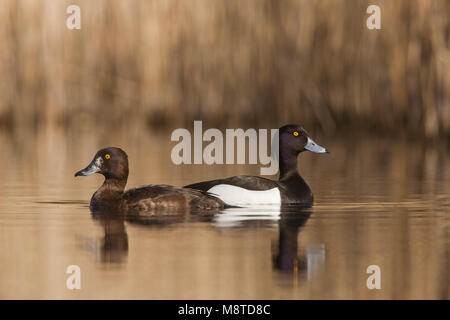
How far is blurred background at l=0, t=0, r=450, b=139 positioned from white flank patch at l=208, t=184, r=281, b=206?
5.60 metres

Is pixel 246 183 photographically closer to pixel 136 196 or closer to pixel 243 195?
pixel 243 195

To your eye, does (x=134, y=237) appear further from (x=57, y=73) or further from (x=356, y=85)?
(x=57, y=73)

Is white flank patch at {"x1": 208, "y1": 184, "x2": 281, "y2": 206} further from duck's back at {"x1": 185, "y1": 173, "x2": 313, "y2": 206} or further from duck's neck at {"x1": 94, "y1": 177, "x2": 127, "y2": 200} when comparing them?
duck's neck at {"x1": 94, "y1": 177, "x2": 127, "y2": 200}

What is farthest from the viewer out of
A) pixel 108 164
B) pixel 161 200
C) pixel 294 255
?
pixel 108 164

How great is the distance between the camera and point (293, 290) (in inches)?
219

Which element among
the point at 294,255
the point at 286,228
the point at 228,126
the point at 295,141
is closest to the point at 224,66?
the point at 228,126

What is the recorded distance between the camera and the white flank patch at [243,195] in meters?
8.98

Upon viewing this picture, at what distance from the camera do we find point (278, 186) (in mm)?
9227

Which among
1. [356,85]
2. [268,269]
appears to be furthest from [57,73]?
[268,269]

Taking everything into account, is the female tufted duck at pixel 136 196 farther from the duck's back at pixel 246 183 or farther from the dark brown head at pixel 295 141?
the dark brown head at pixel 295 141

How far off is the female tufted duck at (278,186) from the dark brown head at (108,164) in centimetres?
71

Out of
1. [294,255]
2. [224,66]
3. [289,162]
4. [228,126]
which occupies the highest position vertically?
[224,66]

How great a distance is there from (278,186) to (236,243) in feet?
7.40

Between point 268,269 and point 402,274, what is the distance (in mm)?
722
